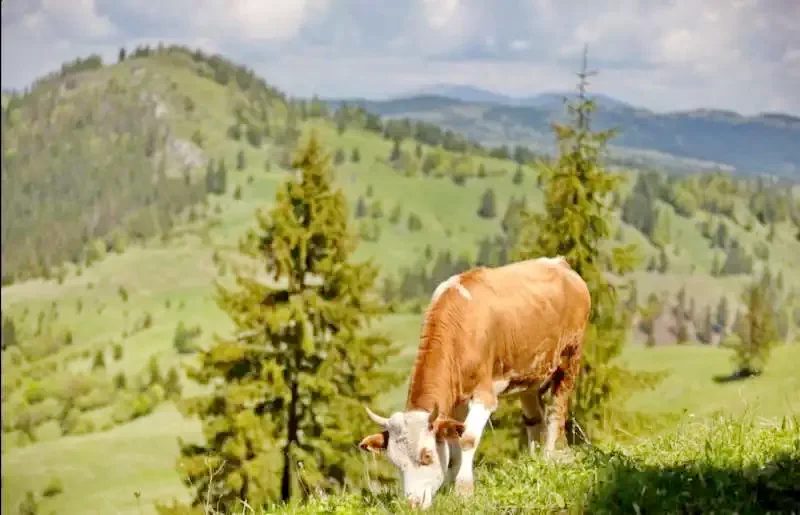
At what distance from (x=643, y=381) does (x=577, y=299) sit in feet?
37.8

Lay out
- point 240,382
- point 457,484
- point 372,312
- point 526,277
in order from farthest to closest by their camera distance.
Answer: point 372,312 → point 240,382 → point 526,277 → point 457,484

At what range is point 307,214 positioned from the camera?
79.3 feet

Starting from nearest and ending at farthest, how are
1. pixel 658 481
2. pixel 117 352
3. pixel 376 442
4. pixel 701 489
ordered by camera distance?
pixel 701 489, pixel 658 481, pixel 376 442, pixel 117 352

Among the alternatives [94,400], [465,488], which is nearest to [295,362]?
[465,488]

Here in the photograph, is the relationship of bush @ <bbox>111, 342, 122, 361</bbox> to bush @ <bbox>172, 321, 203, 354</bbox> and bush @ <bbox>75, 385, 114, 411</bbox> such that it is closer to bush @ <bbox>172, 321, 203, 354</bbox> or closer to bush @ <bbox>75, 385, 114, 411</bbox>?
bush @ <bbox>172, 321, 203, 354</bbox>

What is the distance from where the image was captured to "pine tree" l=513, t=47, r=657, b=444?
65.8 ft

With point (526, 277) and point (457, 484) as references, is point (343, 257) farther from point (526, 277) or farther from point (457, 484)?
point (457, 484)

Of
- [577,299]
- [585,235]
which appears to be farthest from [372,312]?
[577,299]

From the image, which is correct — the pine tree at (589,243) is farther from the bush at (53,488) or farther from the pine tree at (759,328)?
the bush at (53,488)

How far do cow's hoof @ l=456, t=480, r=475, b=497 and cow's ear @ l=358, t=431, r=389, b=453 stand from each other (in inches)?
30.2

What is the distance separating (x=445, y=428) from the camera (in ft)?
26.9

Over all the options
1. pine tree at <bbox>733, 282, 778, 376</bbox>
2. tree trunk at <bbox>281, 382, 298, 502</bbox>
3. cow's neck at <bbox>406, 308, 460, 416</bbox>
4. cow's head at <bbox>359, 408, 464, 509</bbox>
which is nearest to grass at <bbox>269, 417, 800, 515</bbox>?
cow's head at <bbox>359, 408, 464, 509</bbox>

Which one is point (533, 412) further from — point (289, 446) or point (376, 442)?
point (289, 446)

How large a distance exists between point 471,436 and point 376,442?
1.02 m
